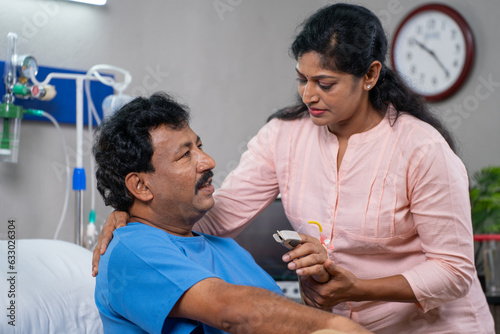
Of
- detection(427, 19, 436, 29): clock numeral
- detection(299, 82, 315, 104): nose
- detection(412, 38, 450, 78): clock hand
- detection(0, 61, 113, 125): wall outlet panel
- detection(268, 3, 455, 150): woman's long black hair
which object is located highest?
detection(427, 19, 436, 29): clock numeral

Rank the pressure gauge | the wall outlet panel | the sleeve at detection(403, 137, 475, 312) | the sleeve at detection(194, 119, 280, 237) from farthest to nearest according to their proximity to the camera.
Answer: the wall outlet panel < the pressure gauge < the sleeve at detection(194, 119, 280, 237) < the sleeve at detection(403, 137, 475, 312)

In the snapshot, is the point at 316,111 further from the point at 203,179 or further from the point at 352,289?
the point at 352,289

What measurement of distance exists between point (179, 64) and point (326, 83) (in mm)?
1199

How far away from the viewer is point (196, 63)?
7.85 ft

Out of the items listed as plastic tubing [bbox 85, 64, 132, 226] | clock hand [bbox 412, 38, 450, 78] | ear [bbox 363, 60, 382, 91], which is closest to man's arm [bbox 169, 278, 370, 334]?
ear [bbox 363, 60, 382, 91]

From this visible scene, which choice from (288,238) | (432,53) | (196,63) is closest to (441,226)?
(288,238)

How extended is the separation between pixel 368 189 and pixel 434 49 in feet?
5.54

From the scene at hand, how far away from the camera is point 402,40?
284 centimetres

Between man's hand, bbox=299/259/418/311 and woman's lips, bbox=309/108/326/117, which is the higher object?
woman's lips, bbox=309/108/326/117

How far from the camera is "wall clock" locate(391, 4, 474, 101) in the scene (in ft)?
8.74

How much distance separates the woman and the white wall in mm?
769

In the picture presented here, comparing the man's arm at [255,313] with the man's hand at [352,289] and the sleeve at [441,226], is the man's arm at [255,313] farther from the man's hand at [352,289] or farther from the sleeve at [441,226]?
the sleeve at [441,226]

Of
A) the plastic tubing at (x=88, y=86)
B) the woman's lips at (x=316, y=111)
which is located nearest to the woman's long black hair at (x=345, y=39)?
the woman's lips at (x=316, y=111)

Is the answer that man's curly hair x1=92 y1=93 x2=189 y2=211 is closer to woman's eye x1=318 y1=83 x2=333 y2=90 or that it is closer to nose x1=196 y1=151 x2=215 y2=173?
nose x1=196 y1=151 x2=215 y2=173
